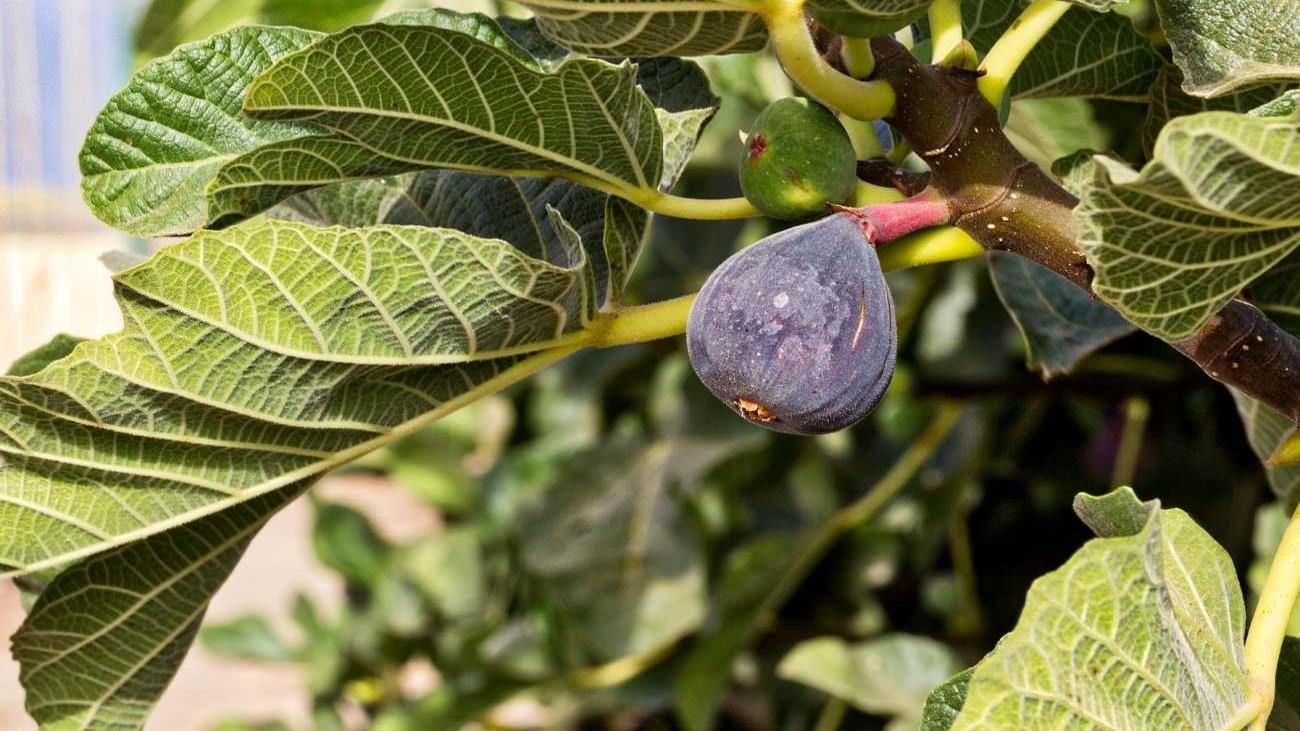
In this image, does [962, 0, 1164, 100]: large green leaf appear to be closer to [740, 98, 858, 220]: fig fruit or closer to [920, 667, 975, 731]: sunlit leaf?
[740, 98, 858, 220]: fig fruit

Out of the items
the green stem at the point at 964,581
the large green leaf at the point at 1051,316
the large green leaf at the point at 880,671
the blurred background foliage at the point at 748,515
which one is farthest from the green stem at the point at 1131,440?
the large green leaf at the point at 1051,316

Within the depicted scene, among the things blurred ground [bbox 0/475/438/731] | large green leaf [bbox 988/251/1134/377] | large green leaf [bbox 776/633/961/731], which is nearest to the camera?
large green leaf [bbox 988/251/1134/377]

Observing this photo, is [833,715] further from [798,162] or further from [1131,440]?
[798,162]

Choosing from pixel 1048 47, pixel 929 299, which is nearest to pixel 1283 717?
pixel 1048 47

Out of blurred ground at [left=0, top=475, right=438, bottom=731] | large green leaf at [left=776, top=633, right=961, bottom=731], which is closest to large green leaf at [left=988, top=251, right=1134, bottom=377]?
large green leaf at [left=776, top=633, right=961, bottom=731]

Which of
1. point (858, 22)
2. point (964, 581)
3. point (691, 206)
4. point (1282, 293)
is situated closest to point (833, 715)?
point (964, 581)

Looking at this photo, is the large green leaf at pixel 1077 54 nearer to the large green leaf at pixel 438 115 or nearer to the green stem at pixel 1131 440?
the large green leaf at pixel 438 115
